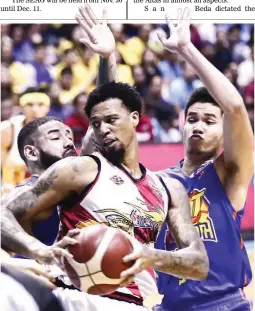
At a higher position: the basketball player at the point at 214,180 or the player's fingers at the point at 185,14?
the player's fingers at the point at 185,14

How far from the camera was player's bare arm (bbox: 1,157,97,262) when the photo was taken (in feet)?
6.43

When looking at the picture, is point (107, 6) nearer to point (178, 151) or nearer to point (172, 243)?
point (172, 243)

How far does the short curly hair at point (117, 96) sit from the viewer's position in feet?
7.42

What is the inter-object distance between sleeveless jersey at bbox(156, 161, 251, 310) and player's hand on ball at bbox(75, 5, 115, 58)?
576 mm

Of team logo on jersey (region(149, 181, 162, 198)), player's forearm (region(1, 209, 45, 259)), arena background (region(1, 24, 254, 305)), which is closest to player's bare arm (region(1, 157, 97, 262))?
player's forearm (region(1, 209, 45, 259))

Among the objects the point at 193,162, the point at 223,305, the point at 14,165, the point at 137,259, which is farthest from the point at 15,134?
the point at 137,259

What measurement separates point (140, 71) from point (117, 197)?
2.71m

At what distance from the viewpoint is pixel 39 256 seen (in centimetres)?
186

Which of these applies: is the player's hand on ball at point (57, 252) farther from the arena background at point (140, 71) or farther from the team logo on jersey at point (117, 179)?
the arena background at point (140, 71)

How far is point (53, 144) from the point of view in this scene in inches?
95.2

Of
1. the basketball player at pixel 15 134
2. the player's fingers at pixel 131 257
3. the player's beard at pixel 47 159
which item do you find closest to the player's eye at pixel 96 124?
the player's beard at pixel 47 159

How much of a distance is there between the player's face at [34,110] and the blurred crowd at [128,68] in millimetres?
347

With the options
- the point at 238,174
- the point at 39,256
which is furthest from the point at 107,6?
the point at 39,256

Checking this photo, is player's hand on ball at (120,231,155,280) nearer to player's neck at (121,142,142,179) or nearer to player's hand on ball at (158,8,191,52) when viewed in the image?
player's neck at (121,142,142,179)
